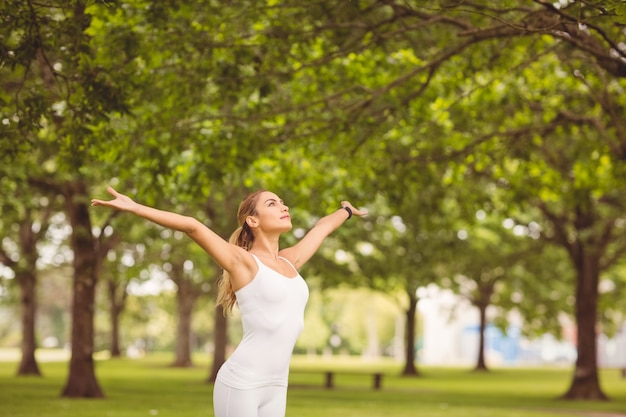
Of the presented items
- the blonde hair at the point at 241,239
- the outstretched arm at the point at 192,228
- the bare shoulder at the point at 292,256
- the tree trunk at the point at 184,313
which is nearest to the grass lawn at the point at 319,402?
the bare shoulder at the point at 292,256

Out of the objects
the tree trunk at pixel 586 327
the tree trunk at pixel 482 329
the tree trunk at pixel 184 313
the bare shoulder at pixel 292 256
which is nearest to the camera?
the bare shoulder at pixel 292 256

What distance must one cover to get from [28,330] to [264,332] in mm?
32217

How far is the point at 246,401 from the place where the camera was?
5102mm

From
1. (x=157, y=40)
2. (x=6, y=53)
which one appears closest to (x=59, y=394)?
(x=157, y=40)

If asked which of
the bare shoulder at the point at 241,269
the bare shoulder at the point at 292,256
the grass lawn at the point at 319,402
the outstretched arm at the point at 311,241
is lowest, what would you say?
the grass lawn at the point at 319,402

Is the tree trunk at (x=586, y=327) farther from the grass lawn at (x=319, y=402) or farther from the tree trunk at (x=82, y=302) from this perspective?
the tree trunk at (x=82, y=302)

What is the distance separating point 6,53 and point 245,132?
4.93 metres

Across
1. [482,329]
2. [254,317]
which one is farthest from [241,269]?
[482,329]

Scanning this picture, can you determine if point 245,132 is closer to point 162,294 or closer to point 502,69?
point 502,69

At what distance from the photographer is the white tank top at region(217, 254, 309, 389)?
17.0ft

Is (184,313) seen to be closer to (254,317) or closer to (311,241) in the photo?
(311,241)

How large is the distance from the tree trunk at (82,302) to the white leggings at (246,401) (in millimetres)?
18610

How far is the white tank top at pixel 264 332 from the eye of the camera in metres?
5.18

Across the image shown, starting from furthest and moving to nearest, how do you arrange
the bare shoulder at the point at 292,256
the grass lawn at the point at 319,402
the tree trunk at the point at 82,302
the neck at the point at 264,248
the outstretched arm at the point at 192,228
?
the tree trunk at the point at 82,302, the grass lawn at the point at 319,402, the bare shoulder at the point at 292,256, the neck at the point at 264,248, the outstretched arm at the point at 192,228
